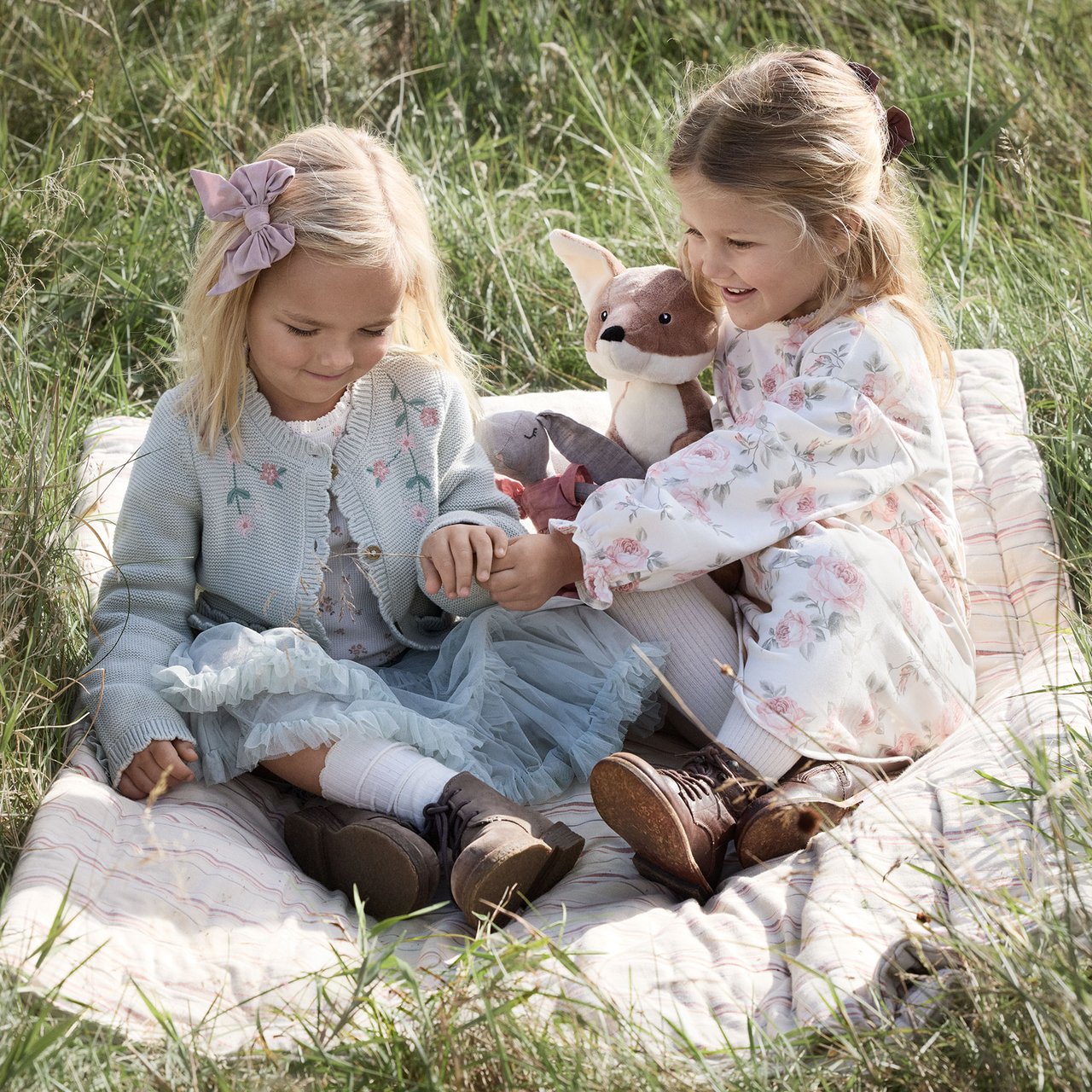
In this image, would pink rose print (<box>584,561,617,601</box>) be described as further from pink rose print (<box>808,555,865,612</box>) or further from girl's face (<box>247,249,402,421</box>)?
girl's face (<box>247,249,402,421</box>)

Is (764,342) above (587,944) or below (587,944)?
above

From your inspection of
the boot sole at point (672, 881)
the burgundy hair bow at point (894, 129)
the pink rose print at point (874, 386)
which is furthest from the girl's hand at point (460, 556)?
the burgundy hair bow at point (894, 129)

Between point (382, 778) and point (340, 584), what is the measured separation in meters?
0.43

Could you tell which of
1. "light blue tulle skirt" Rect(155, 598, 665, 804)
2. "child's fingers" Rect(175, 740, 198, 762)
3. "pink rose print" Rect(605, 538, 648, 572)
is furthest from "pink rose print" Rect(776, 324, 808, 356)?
"child's fingers" Rect(175, 740, 198, 762)

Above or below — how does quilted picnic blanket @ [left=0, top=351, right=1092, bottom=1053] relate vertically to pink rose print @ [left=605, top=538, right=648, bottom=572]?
below

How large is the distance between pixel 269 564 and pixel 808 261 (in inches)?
41.6

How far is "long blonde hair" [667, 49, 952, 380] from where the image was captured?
221 cm

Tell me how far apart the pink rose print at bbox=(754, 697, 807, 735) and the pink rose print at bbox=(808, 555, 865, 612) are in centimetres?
17

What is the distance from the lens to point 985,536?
265 centimetres

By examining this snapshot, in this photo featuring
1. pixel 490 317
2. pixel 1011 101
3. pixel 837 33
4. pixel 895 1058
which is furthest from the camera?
pixel 837 33

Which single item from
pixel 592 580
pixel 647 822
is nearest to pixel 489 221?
pixel 592 580

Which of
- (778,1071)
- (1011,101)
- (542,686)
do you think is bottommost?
(542,686)

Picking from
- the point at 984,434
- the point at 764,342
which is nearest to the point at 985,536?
the point at 984,434

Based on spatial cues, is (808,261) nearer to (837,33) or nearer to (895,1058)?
(895,1058)
